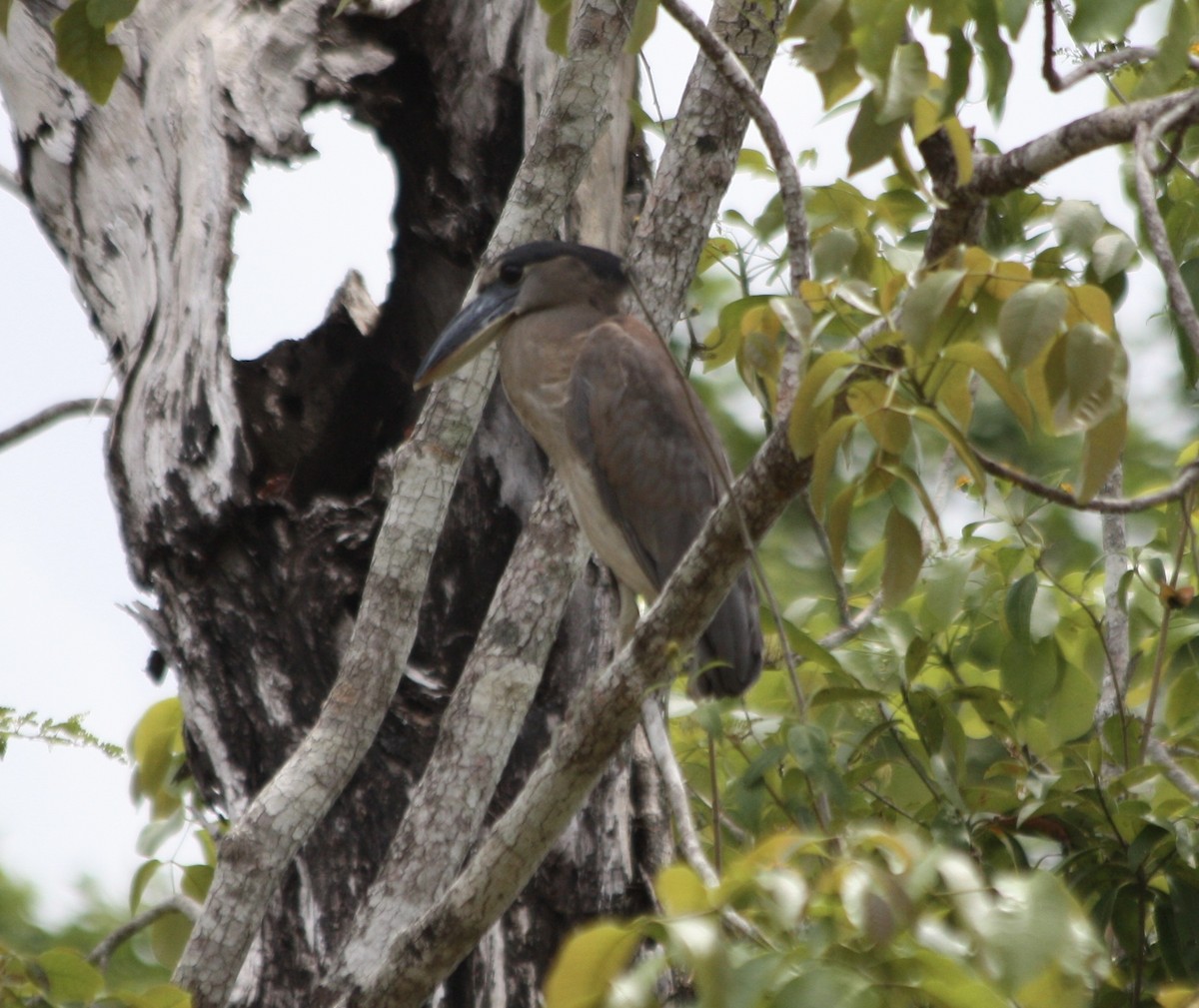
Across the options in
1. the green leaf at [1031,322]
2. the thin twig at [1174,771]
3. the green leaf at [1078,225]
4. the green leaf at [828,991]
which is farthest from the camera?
the thin twig at [1174,771]

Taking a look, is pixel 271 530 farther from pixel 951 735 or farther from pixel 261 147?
pixel 951 735

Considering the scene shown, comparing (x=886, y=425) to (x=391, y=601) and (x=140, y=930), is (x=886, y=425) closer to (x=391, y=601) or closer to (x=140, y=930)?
(x=391, y=601)

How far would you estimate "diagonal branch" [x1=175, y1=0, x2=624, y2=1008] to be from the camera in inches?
85.7

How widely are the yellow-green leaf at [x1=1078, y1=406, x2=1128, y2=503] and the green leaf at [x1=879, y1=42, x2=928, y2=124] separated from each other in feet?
A: 1.18

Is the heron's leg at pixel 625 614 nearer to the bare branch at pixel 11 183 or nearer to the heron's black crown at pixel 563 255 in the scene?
the heron's black crown at pixel 563 255

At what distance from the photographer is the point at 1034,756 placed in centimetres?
269

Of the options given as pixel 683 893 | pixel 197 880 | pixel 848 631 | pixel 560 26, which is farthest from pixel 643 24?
pixel 197 880

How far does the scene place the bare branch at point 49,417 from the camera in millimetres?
2961

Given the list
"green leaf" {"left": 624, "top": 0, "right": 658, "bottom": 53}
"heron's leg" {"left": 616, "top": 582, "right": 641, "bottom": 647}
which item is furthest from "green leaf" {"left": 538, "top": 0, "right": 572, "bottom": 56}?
"heron's leg" {"left": 616, "top": 582, "right": 641, "bottom": 647}

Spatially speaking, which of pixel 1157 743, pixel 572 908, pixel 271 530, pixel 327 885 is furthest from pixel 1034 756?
pixel 271 530

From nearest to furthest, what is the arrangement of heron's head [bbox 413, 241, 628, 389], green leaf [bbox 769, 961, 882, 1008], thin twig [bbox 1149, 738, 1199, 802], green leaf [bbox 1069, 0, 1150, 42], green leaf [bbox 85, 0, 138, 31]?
green leaf [bbox 769, 961, 882, 1008] < green leaf [bbox 1069, 0, 1150, 42] < green leaf [bbox 85, 0, 138, 31] < thin twig [bbox 1149, 738, 1199, 802] < heron's head [bbox 413, 241, 628, 389]

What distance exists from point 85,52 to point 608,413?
5.27 feet

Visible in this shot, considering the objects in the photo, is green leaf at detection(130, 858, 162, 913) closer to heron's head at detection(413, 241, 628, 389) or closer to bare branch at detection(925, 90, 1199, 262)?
heron's head at detection(413, 241, 628, 389)

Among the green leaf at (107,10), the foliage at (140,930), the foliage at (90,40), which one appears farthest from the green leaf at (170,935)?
the green leaf at (107,10)
